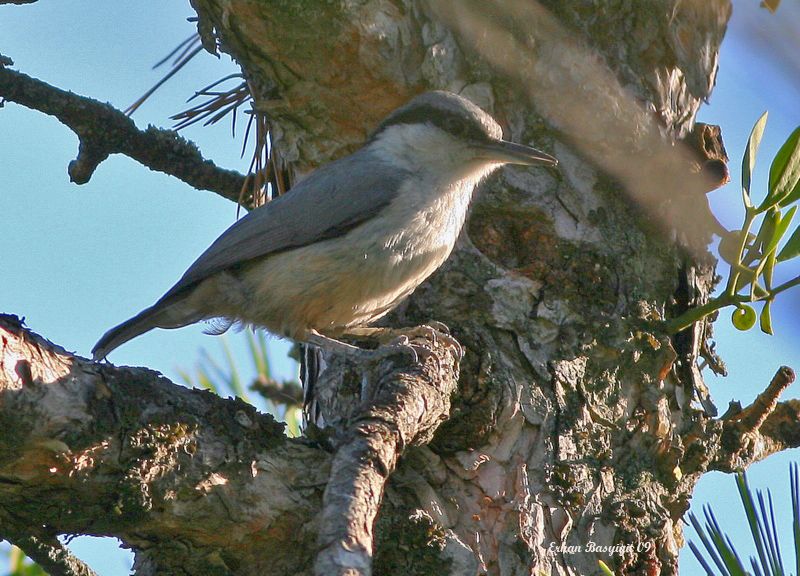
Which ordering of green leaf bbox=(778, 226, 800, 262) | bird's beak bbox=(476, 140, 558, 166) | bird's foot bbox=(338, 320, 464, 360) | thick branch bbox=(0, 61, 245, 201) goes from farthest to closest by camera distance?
thick branch bbox=(0, 61, 245, 201) < bird's beak bbox=(476, 140, 558, 166) < bird's foot bbox=(338, 320, 464, 360) < green leaf bbox=(778, 226, 800, 262)

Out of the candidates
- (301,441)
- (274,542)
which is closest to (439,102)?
(301,441)

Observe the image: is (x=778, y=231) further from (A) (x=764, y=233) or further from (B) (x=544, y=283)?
(B) (x=544, y=283)

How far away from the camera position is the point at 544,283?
3.05 m

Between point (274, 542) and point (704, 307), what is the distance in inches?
54.0

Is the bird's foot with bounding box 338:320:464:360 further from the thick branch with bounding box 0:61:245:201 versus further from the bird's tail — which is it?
the thick branch with bounding box 0:61:245:201

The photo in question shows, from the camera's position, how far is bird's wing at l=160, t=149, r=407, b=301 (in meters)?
3.34

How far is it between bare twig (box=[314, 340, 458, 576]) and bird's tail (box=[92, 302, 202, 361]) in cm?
109

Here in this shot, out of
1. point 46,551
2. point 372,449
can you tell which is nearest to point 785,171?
point 372,449

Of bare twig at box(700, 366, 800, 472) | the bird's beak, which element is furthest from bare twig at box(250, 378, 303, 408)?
bare twig at box(700, 366, 800, 472)

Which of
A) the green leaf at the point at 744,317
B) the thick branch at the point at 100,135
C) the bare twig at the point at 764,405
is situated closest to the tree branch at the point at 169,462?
the green leaf at the point at 744,317

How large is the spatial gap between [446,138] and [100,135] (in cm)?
126

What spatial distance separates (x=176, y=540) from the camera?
7.59ft

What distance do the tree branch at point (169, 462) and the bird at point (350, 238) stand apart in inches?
27.3

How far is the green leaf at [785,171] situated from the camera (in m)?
2.25
